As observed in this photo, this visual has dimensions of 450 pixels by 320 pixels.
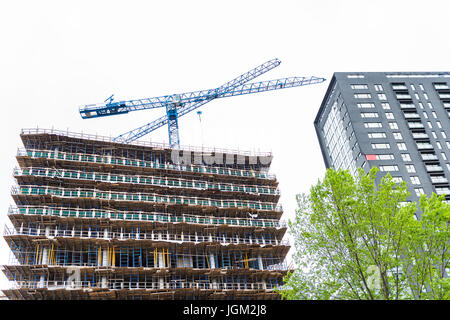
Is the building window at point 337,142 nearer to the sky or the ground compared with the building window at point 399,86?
nearer to the ground

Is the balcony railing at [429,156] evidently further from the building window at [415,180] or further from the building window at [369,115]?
the building window at [369,115]

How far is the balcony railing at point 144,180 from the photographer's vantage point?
51.6m

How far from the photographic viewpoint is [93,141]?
5716 centimetres

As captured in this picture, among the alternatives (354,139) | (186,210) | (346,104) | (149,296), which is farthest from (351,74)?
(149,296)

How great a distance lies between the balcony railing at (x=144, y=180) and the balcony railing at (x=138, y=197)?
63.6 inches

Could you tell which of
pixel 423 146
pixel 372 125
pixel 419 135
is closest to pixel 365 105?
pixel 372 125

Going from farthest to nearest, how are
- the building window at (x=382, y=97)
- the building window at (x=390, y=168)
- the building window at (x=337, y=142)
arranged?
the building window at (x=382, y=97) < the building window at (x=337, y=142) < the building window at (x=390, y=168)

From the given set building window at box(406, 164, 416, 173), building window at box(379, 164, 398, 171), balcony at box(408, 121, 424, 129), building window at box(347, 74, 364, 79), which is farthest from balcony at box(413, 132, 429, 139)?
building window at box(347, 74, 364, 79)

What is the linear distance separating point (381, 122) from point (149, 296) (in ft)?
185

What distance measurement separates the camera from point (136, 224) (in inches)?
1983

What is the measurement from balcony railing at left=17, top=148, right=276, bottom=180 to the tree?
37582 millimetres

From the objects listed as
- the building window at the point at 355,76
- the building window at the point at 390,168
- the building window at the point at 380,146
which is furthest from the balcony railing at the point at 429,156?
the building window at the point at 355,76
